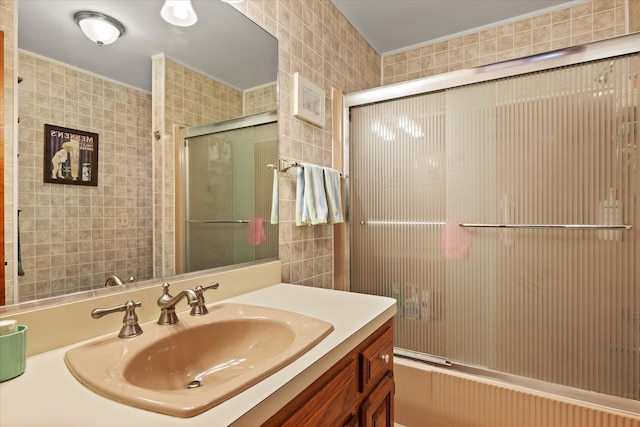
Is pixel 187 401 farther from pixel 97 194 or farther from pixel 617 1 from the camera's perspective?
pixel 617 1

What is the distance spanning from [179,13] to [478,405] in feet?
6.80

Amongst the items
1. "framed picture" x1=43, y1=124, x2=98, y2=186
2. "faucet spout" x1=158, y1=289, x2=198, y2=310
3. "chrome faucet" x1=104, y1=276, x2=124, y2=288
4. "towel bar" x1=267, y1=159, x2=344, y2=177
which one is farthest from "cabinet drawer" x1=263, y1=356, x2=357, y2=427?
"towel bar" x1=267, y1=159, x2=344, y2=177

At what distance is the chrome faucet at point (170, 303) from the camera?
851 mm

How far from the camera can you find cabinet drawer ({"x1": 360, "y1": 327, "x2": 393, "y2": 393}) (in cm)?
88

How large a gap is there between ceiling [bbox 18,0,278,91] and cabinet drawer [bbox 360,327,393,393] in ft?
3.36

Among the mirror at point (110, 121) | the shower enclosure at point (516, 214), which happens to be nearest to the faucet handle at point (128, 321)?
the mirror at point (110, 121)

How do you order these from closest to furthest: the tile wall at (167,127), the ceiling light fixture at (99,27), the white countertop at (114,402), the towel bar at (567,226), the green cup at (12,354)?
the white countertop at (114,402), the green cup at (12,354), the ceiling light fixture at (99,27), the tile wall at (167,127), the towel bar at (567,226)

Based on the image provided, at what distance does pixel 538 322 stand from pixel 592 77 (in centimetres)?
112

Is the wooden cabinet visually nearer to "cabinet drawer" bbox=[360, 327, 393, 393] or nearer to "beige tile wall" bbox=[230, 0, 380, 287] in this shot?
"cabinet drawer" bbox=[360, 327, 393, 393]

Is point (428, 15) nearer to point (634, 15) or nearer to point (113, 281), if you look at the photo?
point (634, 15)

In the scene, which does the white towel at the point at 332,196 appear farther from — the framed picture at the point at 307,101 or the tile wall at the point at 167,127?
the tile wall at the point at 167,127

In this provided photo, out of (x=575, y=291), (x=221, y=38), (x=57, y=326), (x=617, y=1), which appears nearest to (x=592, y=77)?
(x=575, y=291)

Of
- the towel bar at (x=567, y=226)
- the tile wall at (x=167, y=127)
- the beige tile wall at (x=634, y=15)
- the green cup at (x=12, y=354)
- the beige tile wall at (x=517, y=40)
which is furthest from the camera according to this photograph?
the beige tile wall at (x=517, y=40)

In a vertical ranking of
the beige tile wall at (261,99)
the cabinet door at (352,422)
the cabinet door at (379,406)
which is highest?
the beige tile wall at (261,99)
